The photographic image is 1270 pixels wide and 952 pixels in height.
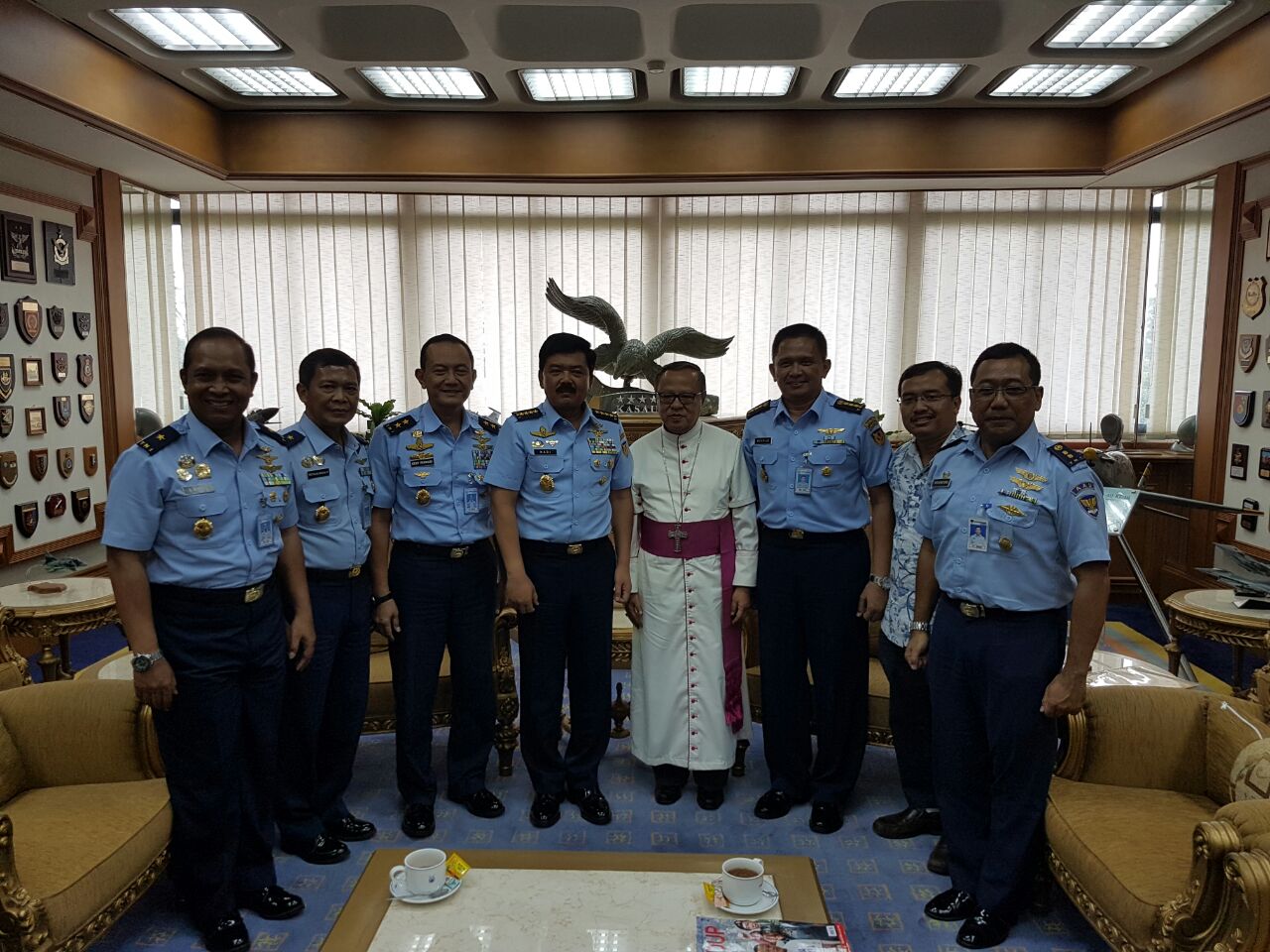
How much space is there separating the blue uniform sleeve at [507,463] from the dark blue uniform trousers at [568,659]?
22 centimetres

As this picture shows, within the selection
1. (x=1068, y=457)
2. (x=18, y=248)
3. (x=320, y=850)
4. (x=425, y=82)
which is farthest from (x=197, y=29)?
(x=1068, y=457)

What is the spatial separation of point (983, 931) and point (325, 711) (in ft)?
6.78

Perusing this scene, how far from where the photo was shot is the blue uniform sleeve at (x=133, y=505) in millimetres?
2016

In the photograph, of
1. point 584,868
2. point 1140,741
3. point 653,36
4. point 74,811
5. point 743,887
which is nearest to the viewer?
point 743,887

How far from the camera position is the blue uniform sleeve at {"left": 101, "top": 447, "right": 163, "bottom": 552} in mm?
2016

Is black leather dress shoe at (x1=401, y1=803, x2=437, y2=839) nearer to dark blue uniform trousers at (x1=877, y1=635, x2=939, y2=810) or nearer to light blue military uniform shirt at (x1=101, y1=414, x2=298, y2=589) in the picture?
light blue military uniform shirt at (x1=101, y1=414, x2=298, y2=589)

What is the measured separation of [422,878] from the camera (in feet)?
6.00

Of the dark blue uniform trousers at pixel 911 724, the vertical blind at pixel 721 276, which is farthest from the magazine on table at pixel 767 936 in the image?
the vertical blind at pixel 721 276

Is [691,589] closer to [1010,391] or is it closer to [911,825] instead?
[911,825]

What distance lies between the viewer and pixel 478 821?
2953 millimetres

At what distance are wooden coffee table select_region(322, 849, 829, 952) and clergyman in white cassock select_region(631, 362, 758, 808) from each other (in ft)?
3.37

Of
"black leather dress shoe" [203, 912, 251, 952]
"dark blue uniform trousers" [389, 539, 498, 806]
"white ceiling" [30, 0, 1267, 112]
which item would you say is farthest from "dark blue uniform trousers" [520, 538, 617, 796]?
"white ceiling" [30, 0, 1267, 112]

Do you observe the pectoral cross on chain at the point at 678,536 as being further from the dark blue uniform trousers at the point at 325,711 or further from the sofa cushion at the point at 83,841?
the sofa cushion at the point at 83,841

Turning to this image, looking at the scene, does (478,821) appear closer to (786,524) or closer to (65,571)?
(786,524)
